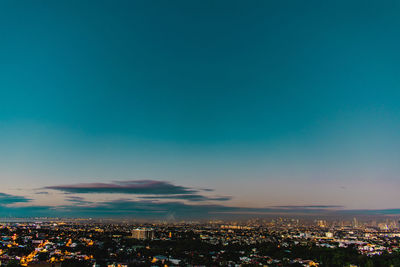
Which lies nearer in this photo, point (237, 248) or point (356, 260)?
point (356, 260)

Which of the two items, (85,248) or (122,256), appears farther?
(85,248)

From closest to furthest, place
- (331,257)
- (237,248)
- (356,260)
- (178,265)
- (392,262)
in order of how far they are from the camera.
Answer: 1. (178,265)
2. (392,262)
3. (356,260)
4. (331,257)
5. (237,248)

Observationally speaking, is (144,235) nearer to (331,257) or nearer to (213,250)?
(213,250)

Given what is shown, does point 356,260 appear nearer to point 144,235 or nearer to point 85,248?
point 85,248

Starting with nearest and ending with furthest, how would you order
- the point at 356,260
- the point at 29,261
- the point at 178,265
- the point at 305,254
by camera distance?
the point at 29,261 → the point at 178,265 → the point at 356,260 → the point at 305,254

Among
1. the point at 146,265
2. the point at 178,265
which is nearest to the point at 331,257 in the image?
the point at 178,265

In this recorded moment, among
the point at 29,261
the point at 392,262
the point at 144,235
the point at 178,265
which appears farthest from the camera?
the point at 144,235

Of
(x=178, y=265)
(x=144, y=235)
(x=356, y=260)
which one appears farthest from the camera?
(x=144, y=235)

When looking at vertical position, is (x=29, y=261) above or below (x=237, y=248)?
above

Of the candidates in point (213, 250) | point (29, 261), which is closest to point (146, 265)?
point (29, 261)
